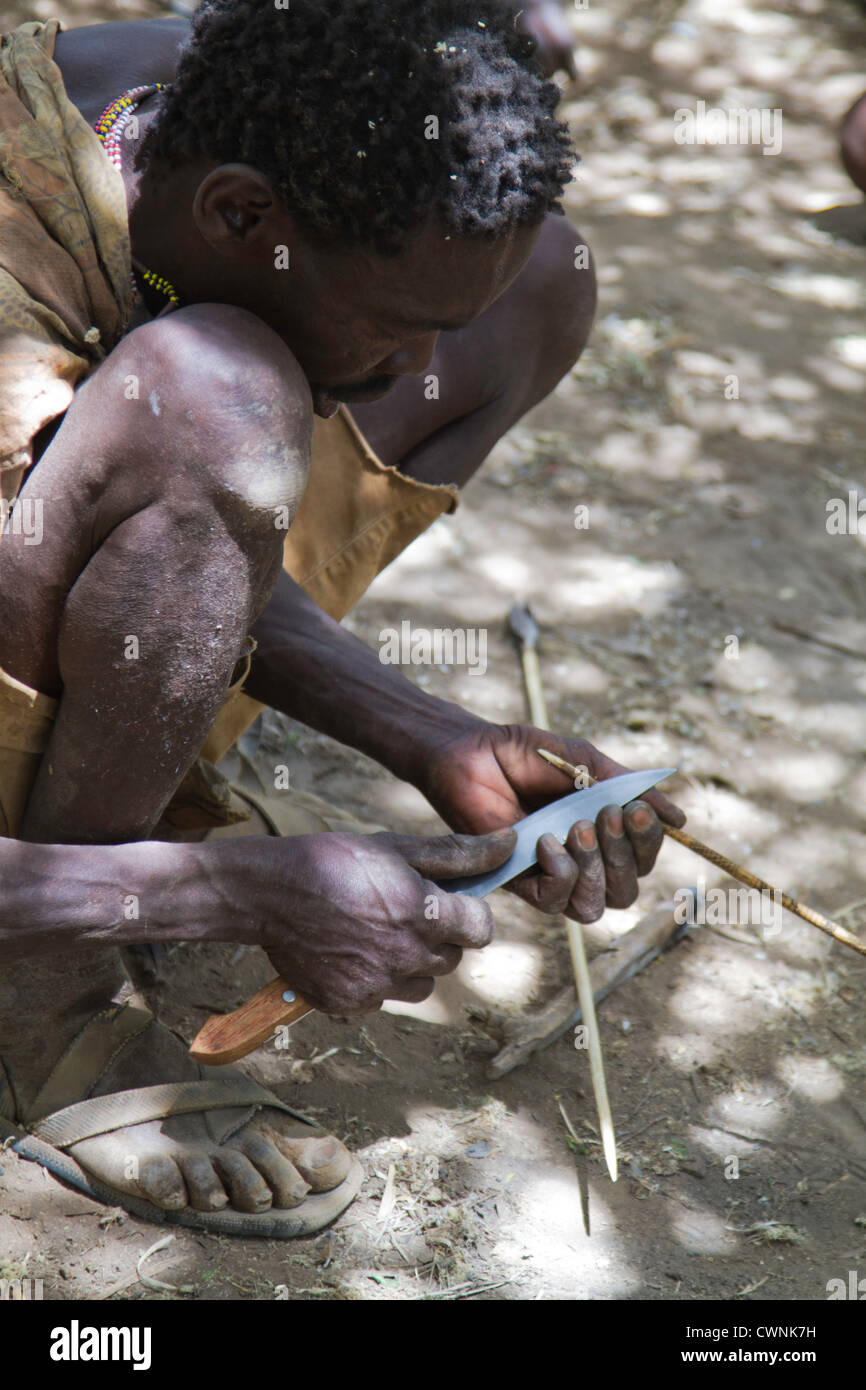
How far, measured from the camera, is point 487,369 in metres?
2.40

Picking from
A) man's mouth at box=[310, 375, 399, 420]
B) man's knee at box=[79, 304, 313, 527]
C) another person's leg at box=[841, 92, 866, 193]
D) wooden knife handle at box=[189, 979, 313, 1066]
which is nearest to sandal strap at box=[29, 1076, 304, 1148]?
wooden knife handle at box=[189, 979, 313, 1066]

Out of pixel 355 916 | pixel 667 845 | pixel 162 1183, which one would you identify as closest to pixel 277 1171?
pixel 162 1183

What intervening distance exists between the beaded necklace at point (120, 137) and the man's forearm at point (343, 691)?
0.60 m

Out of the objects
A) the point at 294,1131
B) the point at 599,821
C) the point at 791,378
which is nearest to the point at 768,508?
the point at 791,378

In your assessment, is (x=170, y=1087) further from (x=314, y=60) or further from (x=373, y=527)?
(x=314, y=60)

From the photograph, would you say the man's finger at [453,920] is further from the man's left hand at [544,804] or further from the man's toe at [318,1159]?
the man's toe at [318,1159]

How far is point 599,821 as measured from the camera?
72.4 inches

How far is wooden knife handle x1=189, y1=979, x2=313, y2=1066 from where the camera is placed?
163 centimetres

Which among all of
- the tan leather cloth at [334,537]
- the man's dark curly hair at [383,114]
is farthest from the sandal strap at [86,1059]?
the man's dark curly hair at [383,114]

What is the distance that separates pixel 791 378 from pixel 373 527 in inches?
96.5

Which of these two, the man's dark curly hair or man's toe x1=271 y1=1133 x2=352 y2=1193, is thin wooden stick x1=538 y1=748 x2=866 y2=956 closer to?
man's toe x1=271 y1=1133 x2=352 y2=1193

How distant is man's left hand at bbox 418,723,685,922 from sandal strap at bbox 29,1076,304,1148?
511mm

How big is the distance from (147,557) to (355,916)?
50 centimetres

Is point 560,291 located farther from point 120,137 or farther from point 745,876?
point 745,876
